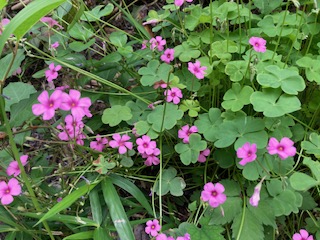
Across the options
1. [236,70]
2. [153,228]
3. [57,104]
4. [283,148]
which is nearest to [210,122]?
[236,70]

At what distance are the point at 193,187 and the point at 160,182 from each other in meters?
0.21

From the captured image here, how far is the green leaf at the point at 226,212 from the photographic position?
1.26m

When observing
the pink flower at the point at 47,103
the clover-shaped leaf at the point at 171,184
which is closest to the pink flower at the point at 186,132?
the clover-shaped leaf at the point at 171,184

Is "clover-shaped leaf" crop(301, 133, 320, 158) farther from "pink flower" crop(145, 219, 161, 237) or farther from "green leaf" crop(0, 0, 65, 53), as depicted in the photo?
"green leaf" crop(0, 0, 65, 53)

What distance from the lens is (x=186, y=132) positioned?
139 cm

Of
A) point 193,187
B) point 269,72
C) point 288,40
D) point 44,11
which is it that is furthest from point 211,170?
point 44,11

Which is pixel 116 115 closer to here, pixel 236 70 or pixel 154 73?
pixel 154 73

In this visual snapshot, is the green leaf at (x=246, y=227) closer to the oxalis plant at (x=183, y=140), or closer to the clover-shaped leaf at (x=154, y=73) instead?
the oxalis plant at (x=183, y=140)

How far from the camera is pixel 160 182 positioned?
133 centimetres

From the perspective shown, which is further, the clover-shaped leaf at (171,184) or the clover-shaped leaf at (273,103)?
the clover-shaped leaf at (171,184)

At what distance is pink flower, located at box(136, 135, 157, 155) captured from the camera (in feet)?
4.45

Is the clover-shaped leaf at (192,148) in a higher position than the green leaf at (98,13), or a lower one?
lower

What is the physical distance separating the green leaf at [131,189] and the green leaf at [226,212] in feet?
0.73

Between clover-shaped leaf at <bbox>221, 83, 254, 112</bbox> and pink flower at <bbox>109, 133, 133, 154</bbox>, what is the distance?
1.10ft
